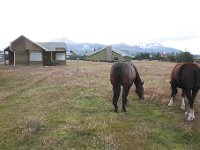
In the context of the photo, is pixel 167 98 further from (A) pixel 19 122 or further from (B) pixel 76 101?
(A) pixel 19 122

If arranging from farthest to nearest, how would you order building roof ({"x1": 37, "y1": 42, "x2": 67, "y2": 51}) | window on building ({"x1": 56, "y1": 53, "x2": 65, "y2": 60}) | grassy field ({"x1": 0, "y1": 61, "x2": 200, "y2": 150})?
window on building ({"x1": 56, "y1": 53, "x2": 65, "y2": 60}) < building roof ({"x1": 37, "y1": 42, "x2": 67, "y2": 51}) < grassy field ({"x1": 0, "y1": 61, "x2": 200, "y2": 150})

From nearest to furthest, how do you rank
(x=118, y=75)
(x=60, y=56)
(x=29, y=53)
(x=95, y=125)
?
(x=95, y=125) < (x=118, y=75) < (x=29, y=53) < (x=60, y=56)

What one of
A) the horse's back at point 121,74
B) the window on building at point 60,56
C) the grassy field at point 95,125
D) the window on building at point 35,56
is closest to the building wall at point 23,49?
the window on building at point 35,56

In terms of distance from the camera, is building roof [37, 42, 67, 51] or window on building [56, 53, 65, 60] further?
window on building [56, 53, 65, 60]

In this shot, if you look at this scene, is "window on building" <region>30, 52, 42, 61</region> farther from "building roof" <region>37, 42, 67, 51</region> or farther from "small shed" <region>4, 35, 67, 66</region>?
"building roof" <region>37, 42, 67, 51</region>

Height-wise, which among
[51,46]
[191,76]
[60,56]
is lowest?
[191,76]

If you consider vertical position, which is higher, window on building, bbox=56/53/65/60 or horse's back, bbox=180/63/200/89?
window on building, bbox=56/53/65/60

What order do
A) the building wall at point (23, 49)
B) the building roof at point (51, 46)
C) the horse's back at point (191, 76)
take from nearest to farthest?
the horse's back at point (191, 76), the building wall at point (23, 49), the building roof at point (51, 46)

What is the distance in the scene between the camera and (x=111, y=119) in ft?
48.1

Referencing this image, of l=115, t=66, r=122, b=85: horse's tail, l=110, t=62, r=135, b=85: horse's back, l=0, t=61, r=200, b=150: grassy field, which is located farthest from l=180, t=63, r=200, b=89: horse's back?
l=115, t=66, r=122, b=85: horse's tail

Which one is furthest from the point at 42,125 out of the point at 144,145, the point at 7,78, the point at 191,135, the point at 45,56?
the point at 45,56

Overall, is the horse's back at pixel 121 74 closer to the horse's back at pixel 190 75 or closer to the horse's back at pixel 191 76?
the horse's back at pixel 190 75

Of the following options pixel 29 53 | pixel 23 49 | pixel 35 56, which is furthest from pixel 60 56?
pixel 23 49

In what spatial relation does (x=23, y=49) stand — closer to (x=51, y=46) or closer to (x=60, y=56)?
(x=51, y=46)
